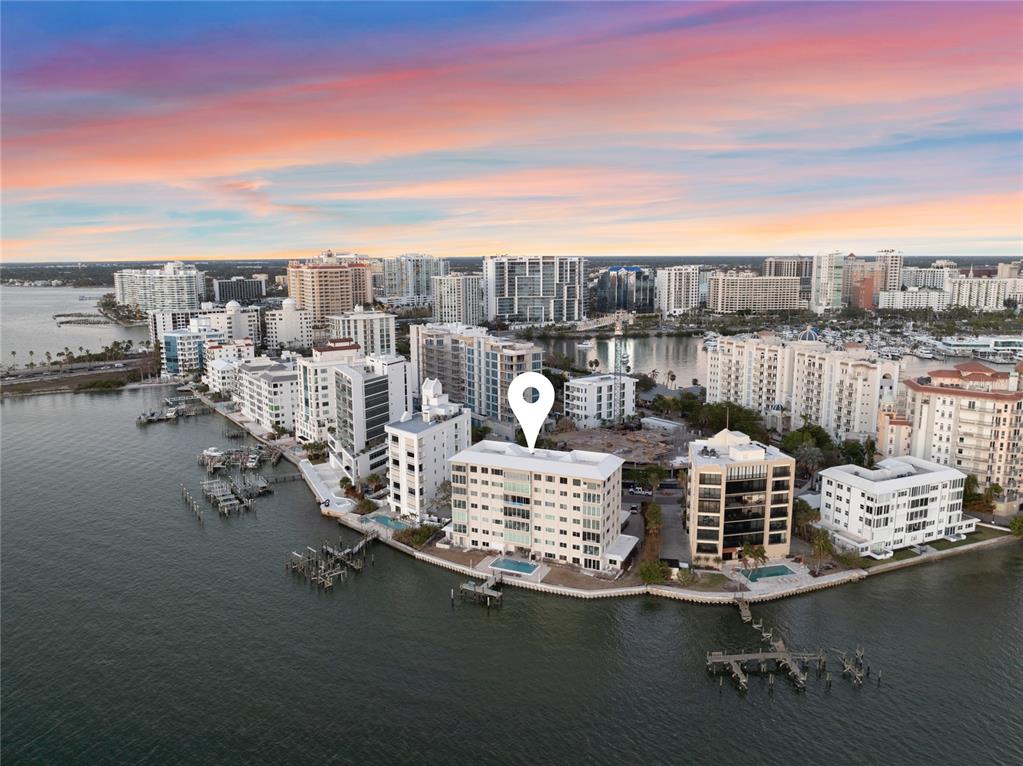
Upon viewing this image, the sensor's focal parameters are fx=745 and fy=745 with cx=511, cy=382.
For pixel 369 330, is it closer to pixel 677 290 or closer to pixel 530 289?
pixel 530 289

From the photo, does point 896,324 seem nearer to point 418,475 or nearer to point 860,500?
point 860,500

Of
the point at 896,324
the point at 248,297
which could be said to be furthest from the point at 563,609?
the point at 248,297

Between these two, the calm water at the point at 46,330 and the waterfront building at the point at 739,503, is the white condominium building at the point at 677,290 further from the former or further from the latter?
the waterfront building at the point at 739,503

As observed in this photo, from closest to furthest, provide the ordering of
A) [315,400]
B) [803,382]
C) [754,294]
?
[315,400] → [803,382] → [754,294]

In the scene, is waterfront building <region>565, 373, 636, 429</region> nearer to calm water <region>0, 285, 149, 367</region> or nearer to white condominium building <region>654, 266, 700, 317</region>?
calm water <region>0, 285, 149, 367</region>

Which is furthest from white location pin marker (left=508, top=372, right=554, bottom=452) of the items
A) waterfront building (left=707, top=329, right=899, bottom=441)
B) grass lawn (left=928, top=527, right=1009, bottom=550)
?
waterfront building (left=707, top=329, right=899, bottom=441)

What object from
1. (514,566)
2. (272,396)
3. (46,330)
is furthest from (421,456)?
(46,330)

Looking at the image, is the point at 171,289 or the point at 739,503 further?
the point at 171,289
